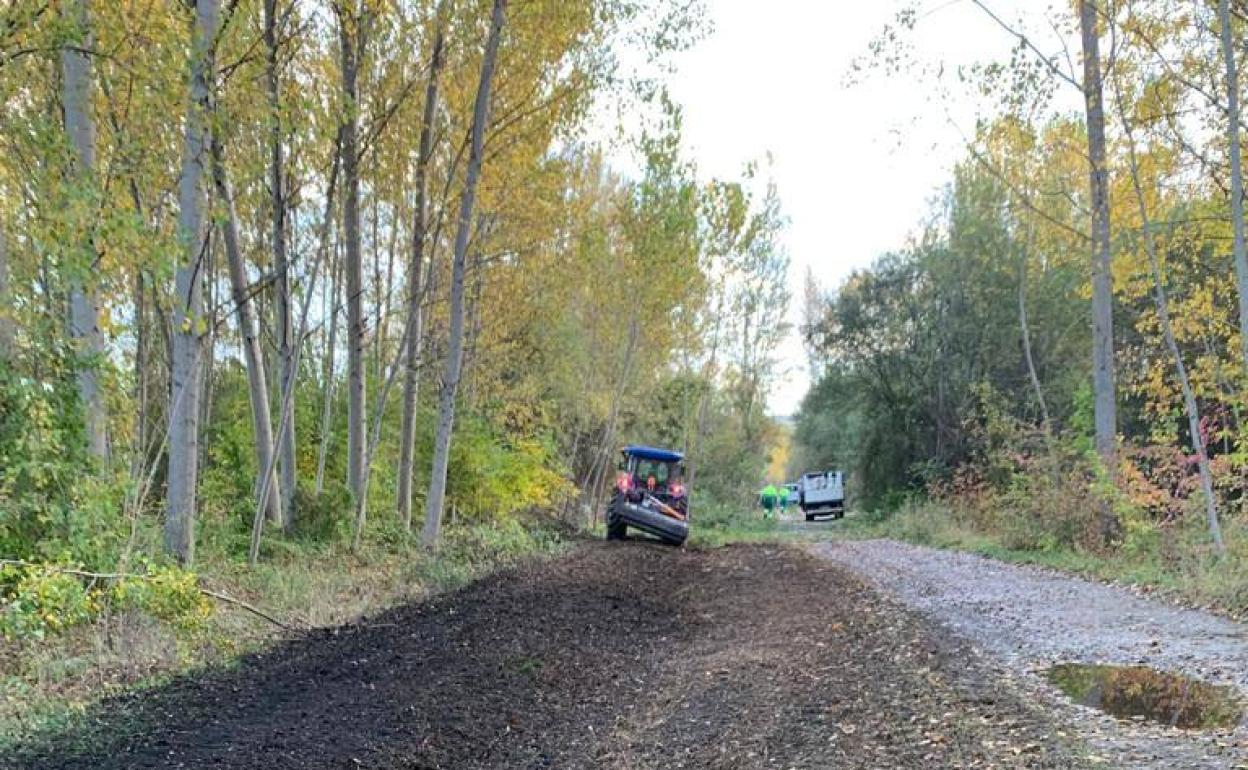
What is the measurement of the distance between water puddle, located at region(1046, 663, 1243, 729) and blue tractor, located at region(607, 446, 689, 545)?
39.6ft

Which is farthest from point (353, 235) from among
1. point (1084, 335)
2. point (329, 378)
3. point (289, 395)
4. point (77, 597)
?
point (1084, 335)

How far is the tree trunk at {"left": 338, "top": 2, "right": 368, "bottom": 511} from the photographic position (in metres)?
9.98

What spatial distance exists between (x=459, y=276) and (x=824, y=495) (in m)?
23.1

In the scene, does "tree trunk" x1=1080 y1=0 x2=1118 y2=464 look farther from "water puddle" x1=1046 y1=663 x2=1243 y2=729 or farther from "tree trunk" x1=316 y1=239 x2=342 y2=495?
"tree trunk" x1=316 y1=239 x2=342 y2=495

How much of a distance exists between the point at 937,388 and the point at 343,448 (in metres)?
16.8

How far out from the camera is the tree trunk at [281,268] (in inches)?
341

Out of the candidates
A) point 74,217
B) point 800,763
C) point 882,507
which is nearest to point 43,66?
point 74,217

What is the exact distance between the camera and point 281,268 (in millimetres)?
9180

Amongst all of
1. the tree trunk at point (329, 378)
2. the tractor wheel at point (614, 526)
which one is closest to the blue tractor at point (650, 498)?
the tractor wheel at point (614, 526)

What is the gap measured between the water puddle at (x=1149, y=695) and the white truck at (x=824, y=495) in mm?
25342

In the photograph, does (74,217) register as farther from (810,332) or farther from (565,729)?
→ (810,332)

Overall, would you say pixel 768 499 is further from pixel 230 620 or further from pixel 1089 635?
pixel 230 620

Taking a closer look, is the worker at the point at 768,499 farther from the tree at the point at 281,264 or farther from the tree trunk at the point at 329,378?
the tree at the point at 281,264

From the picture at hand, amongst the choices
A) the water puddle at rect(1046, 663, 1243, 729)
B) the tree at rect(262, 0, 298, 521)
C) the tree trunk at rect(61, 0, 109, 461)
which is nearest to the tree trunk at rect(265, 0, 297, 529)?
the tree at rect(262, 0, 298, 521)
